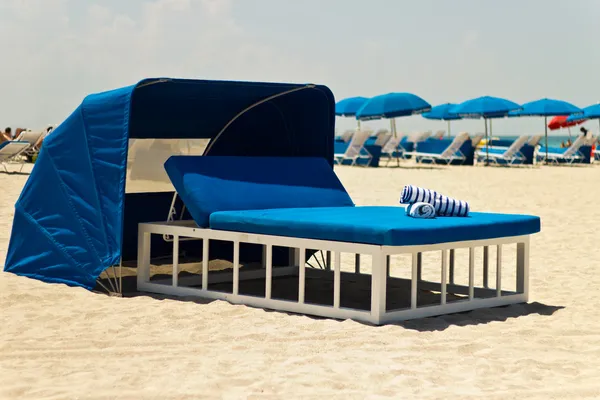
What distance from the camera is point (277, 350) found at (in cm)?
449

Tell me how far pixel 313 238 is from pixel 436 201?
844mm

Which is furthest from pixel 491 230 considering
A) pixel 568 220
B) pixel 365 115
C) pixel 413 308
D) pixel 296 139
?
pixel 365 115

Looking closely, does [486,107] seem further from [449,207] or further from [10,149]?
[449,207]

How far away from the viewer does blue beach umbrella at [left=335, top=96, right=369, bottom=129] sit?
34500 mm

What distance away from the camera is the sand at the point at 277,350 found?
3828 mm

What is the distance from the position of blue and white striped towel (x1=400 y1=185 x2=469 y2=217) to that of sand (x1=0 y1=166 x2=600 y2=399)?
592 mm

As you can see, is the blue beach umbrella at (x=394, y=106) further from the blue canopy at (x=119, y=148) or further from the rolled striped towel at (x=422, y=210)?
the rolled striped towel at (x=422, y=210)

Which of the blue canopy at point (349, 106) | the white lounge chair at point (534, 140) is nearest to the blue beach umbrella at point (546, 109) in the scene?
the white lounge chair at point (534, 140)

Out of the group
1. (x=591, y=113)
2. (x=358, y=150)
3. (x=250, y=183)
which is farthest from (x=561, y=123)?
(x=250, y=183)

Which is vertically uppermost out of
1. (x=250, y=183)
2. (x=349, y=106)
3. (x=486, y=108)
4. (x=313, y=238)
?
(x=349, y=106)

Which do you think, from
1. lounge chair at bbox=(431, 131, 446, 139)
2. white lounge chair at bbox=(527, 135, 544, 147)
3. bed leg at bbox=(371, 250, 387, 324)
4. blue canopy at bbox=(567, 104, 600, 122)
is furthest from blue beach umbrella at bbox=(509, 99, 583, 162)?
bed leg at bbox=(371, 250, 387, 324)

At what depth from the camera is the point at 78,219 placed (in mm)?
6289

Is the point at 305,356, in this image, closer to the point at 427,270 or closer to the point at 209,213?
the point at 209,213

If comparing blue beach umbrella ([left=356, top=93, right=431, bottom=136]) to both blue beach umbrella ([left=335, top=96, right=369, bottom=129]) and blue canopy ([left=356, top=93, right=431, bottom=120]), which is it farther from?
blue beach umbrella ([left=335, top=96, right=369, bottom=129])
